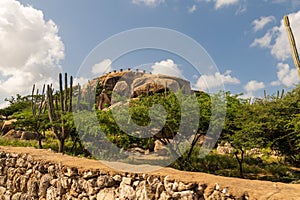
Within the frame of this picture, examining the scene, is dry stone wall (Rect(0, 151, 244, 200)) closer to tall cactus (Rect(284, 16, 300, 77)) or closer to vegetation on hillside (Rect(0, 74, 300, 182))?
vegetation on hillside (Rect(0, 74, 300, 182))

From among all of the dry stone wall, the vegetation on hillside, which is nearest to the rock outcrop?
the vegetation on hillside

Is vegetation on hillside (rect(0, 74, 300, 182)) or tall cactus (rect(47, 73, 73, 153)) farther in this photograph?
tall cactus (rect(47, 73, 73, 153))

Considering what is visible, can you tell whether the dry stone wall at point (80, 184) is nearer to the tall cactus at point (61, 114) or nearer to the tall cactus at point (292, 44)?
the tall cactus at point (292, 44)

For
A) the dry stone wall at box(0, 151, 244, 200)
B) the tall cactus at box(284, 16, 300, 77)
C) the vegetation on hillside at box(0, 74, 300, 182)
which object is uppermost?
the tall cactus at box(284, 16, 300, 77)

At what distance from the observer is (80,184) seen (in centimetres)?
461

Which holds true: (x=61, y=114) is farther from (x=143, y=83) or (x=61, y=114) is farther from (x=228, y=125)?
(x=228, y=125)

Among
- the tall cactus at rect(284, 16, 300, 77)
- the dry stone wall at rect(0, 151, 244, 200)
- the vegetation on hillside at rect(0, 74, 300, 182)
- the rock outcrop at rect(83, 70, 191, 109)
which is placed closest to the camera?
the dry stone wall at rect(0, 151, 244, 200)

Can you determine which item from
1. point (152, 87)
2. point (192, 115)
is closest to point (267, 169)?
point (192, 115)

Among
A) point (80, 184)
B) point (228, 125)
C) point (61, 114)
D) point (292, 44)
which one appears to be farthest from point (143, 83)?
point (80, 184)

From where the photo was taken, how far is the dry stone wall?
343 cm

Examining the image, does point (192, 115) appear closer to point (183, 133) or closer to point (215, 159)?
point (183, 133)

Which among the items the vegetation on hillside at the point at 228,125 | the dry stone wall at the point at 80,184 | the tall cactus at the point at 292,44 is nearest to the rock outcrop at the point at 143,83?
the vegetation on hillside at the point at 228,125

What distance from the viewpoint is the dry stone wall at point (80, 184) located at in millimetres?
3435

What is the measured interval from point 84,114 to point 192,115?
15.0 ft
